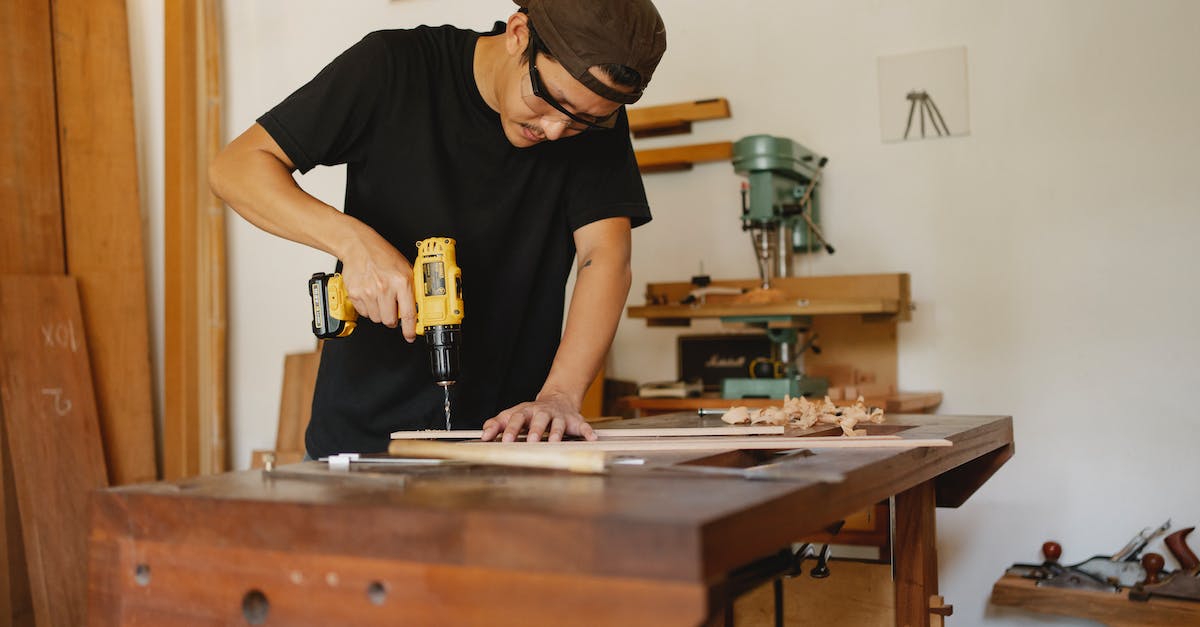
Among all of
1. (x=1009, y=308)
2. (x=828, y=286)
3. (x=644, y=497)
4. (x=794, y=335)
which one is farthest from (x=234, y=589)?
(x=1009, y=308)

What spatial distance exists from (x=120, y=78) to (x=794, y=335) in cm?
272

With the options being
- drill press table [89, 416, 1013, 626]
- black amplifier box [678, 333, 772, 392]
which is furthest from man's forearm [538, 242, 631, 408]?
black amplifier box [678, 333, 772, 392]

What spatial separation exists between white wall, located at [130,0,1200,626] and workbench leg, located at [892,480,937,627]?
4.37 ft

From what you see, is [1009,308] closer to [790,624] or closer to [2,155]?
[790,624]

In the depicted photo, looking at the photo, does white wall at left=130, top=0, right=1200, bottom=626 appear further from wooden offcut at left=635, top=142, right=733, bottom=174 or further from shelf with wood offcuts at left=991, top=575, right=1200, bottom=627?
shelf with wood offcuts at left=991, top=575, right=1200, bottom=627

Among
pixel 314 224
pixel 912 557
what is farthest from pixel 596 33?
pixel 912 557

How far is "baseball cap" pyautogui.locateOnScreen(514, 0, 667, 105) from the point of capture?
5.32ft

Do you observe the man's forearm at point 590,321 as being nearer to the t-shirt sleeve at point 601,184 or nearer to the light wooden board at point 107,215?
the t-shirt sleeve at point 601,184

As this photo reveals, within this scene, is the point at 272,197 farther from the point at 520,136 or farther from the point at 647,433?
the point at 647,433

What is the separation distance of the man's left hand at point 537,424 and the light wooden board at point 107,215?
270cm

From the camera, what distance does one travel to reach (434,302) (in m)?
1.64

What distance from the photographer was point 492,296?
6.48 ft

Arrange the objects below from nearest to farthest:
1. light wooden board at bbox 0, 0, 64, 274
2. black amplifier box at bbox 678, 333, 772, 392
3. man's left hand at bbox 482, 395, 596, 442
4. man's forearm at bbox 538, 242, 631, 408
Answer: man's left hand at bbox 482, 395, 596, 442, man's forearm at bbox 538, 242, 631, 408, light wooden board at bbox 0, 0, 64, 274, black amplifier box at bbox 678, 333, 772, 392

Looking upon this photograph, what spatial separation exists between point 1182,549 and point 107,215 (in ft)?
12.3
